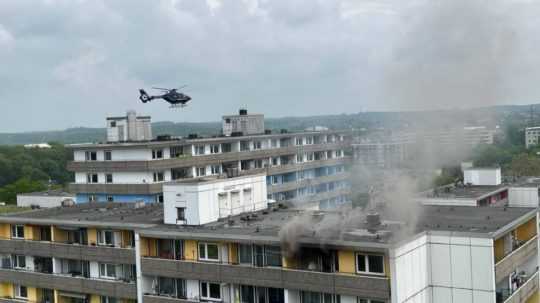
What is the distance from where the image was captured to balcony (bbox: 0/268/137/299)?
145ft

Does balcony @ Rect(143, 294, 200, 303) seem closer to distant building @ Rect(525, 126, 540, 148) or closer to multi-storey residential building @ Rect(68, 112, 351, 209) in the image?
multi-storey residential building @ Rect(68, 112, 351, 209)

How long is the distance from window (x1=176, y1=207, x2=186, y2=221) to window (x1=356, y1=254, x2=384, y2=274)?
13847 mm

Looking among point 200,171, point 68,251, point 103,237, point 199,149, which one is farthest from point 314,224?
point 199,149

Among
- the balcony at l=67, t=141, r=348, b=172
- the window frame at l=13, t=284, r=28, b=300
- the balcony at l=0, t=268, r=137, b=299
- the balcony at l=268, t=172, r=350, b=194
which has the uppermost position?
the balcony at l=67, t=141, r=348, b=172

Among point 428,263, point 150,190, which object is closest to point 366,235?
point 428,263

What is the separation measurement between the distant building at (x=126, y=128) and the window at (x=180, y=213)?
42276mm

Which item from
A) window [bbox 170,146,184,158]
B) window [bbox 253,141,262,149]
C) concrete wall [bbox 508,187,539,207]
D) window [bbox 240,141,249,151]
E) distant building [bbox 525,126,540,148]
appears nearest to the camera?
concrete wall [bbox 508,187,539,207]

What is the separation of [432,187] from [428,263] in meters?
32.9

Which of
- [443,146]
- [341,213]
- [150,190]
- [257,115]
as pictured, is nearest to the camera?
[341,213]

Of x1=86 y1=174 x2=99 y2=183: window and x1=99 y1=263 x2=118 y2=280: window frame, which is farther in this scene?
x1=86 y1=174 x2=99 y2=183: window

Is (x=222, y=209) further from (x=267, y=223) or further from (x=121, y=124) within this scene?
(x=121, y=124)

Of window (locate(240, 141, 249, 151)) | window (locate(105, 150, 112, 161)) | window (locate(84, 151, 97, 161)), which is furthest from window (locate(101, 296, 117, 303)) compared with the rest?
window (locate(240, 141, 249, 151))

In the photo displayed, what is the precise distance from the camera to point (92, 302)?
154 ft

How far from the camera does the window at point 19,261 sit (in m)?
51.1
